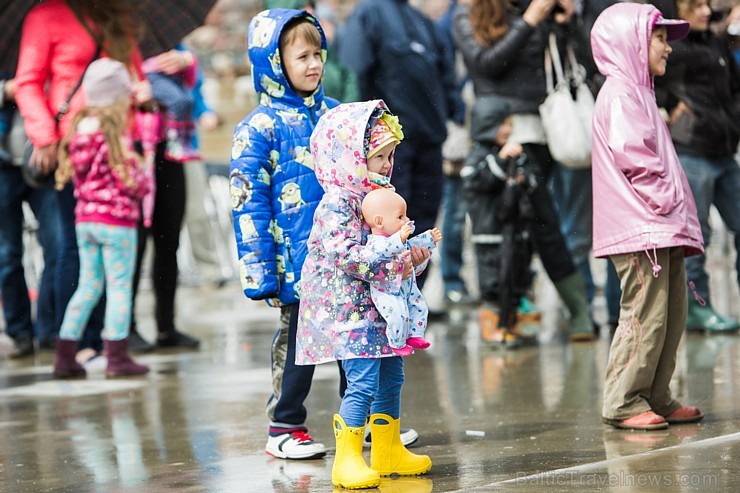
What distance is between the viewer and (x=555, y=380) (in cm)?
730

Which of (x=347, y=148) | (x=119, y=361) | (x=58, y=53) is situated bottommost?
(x=119, y=361)

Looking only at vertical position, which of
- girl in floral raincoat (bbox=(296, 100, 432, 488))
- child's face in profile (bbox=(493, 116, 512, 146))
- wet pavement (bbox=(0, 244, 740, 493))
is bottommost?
wet pavement (bbox=(0, 244, 740, 493))

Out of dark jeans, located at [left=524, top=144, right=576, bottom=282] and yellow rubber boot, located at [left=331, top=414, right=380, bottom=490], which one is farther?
dark jeans, located at [left=524, top=144, right=576, bottom=282]

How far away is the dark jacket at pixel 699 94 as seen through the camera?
8.34 meters

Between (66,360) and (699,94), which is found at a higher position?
(699,94)

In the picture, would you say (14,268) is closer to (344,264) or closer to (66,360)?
(66,360)

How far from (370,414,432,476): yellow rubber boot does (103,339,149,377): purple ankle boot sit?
3537 millimetres

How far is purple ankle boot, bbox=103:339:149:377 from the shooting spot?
8281mm

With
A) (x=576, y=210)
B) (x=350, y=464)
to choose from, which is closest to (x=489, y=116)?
(x=576, y=210)

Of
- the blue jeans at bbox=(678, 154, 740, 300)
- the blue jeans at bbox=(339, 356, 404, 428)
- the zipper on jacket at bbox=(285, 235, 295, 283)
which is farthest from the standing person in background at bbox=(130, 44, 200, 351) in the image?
the blue jeans at bbox=(339, 356, 404, 428)

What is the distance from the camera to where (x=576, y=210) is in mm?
9484

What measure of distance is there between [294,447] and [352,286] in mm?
941

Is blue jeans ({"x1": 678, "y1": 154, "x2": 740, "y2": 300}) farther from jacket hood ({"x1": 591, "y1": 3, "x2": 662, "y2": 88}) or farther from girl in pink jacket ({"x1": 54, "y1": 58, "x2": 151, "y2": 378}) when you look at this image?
girl in pink jacket ({"x1": 54, "y1": 58, "x2": 151, "y2": 378})

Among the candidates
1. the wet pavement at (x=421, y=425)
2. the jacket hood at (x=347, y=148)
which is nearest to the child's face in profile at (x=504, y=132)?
the wet pavement at (x=421, y=425)
